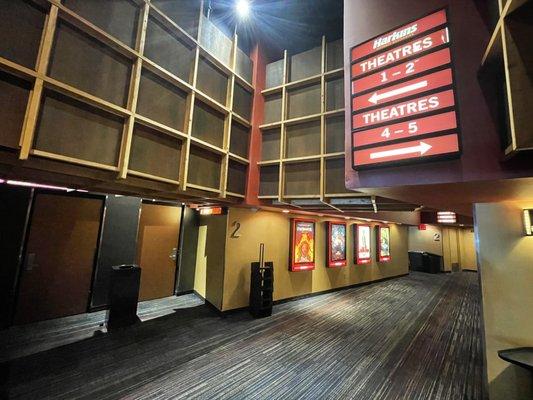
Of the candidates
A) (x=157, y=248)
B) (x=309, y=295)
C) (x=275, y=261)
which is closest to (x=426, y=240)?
(x=309, y=295)

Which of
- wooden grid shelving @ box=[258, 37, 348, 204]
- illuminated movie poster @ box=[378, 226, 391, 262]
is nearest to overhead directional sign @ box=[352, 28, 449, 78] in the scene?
wooden grid shelving @ box=[258, 37, 348, 204]

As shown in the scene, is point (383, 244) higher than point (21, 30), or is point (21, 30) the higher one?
point (21, 30)

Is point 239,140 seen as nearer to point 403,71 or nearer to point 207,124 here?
point 207,124

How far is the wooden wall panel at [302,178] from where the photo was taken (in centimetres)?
407

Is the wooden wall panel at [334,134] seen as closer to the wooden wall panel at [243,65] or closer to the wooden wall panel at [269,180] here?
the wooden wall panel at [269,180]

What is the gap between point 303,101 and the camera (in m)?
4.42

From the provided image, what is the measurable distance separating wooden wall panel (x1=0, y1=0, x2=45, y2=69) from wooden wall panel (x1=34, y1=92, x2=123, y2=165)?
13.7 inches

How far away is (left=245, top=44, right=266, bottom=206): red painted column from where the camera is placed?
4.67 m

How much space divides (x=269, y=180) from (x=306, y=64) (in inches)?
89.9

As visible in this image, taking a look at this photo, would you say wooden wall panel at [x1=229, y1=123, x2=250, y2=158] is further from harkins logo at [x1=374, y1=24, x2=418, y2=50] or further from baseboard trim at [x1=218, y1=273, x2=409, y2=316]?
baseboard trim at [x1=218, y1=273, x2=409, y2=316]

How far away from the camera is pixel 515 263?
2.67m

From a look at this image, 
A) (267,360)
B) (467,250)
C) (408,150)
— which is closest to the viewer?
(408,150)

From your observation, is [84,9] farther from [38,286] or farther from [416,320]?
[416,320]

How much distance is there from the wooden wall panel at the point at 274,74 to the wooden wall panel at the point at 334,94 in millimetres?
1082
